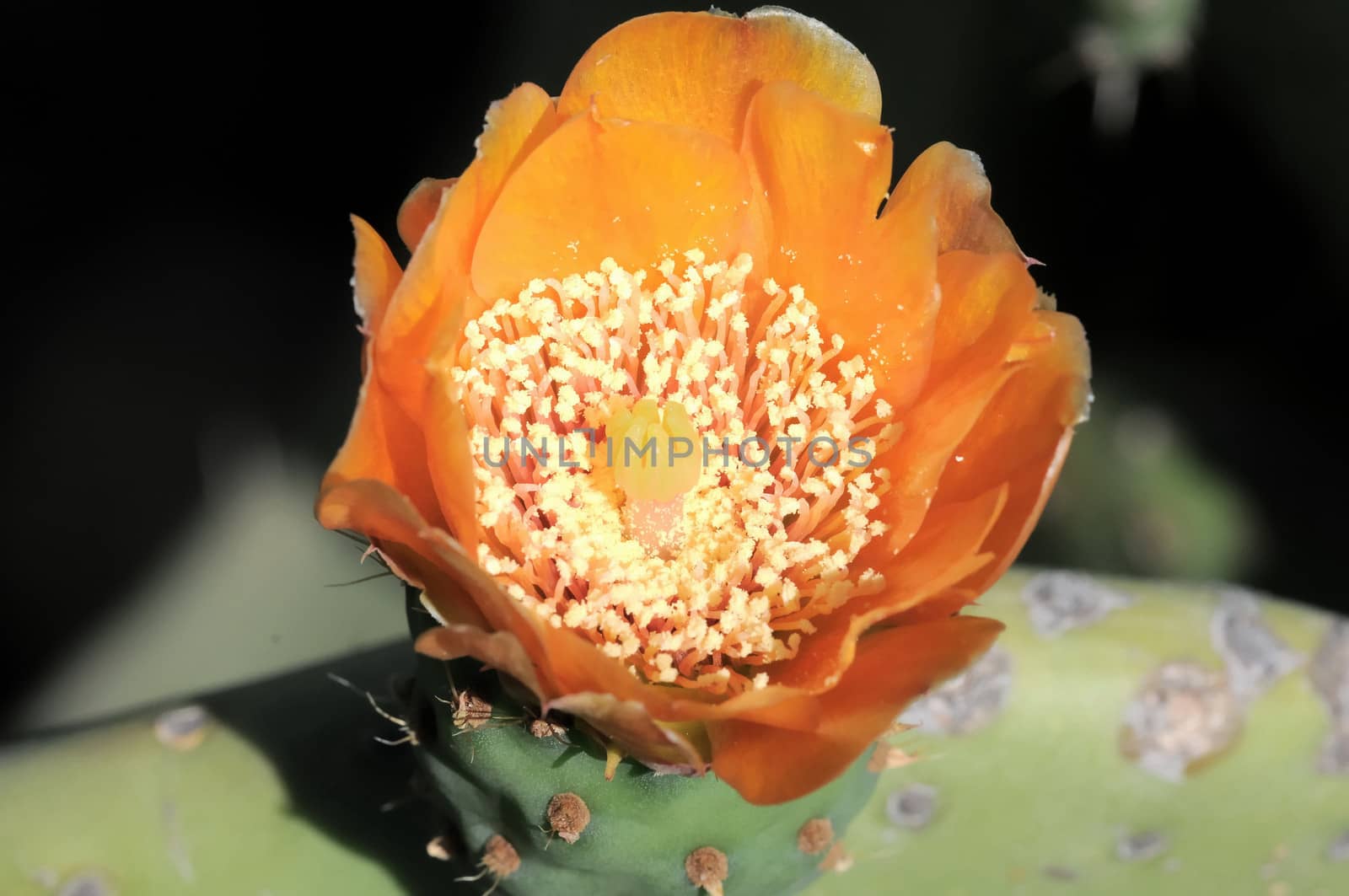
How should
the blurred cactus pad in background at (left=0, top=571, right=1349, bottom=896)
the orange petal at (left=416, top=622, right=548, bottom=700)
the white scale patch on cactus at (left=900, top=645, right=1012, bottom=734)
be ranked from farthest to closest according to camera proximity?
the white scale patch on cactus at (left=900, top=645, right=1012, bottom=734), the blurred cactus pad in background at (left=0, top=571, right=1349, bottom=896), the orange petal at (left=416, top=622, right=548, bottom=700)

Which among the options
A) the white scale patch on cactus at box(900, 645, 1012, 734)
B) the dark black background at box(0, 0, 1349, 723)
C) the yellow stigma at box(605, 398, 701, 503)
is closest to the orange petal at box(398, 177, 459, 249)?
the yellow stigma at box(605, 398, 701, 503)

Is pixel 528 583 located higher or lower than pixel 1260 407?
higher

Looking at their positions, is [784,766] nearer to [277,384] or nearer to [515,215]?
[515,215]

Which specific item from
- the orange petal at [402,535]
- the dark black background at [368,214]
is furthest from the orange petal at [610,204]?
the dark black background at [368,214]

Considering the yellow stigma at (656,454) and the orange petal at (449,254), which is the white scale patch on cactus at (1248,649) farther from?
the orange petal at (449,254)

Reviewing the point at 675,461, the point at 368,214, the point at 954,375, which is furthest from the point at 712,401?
the point at 368,214

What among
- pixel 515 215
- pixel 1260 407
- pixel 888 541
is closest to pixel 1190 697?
pixel 888 541

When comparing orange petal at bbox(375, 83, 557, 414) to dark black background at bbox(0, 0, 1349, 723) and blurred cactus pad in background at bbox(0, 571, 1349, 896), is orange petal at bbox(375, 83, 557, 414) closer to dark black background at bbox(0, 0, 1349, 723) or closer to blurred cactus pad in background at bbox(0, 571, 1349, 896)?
blurred cactus pad in background at bbox(0, 571, 1349, 896)
